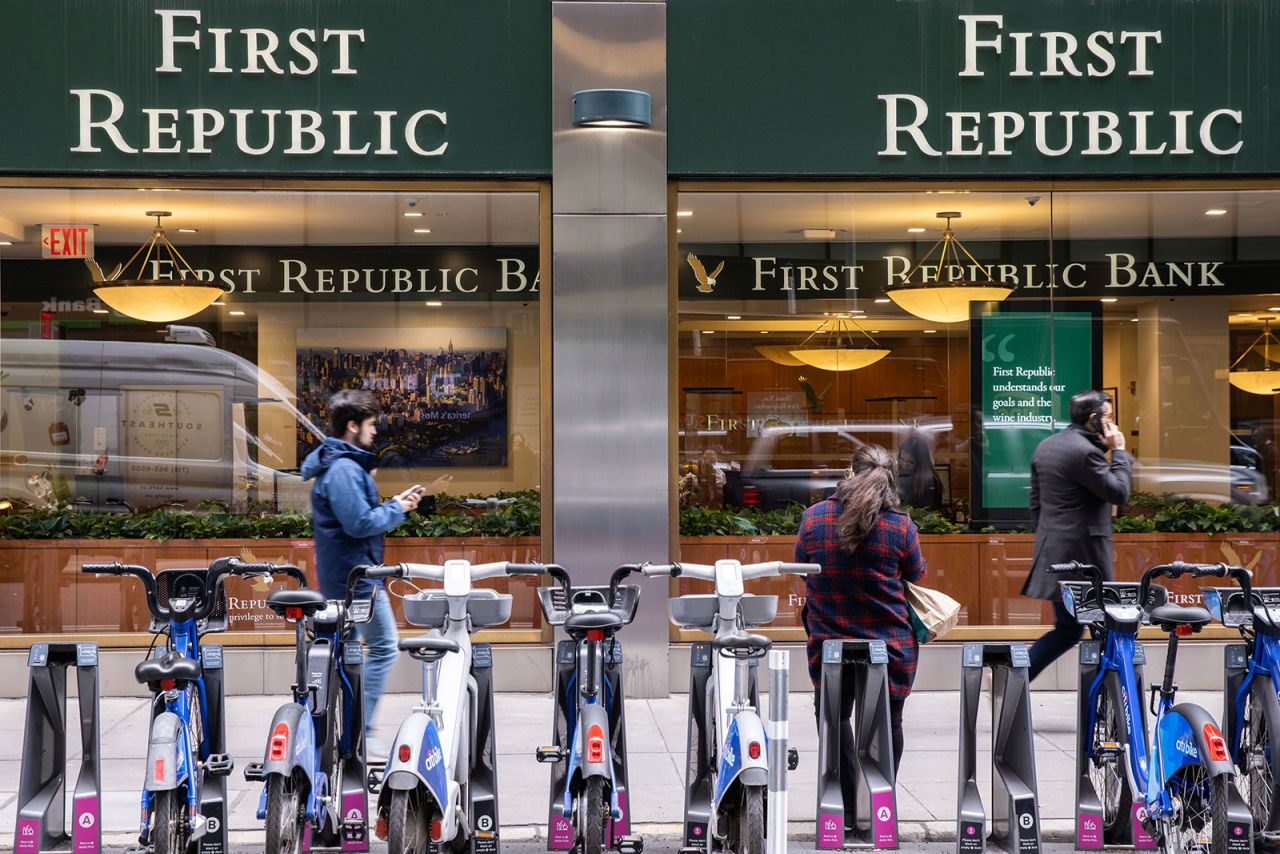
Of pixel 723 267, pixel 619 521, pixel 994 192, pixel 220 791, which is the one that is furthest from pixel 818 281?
pixel 220 791

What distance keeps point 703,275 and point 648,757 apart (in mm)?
3680

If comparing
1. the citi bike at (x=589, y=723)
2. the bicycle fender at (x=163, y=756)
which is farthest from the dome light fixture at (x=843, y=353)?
the bicycle fender at (x=163, y=756)

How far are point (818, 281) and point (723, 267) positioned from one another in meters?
0.79

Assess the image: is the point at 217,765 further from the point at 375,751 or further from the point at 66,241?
the point at 66,241

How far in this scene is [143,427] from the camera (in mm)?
9758

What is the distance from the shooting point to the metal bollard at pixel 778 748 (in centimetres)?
476

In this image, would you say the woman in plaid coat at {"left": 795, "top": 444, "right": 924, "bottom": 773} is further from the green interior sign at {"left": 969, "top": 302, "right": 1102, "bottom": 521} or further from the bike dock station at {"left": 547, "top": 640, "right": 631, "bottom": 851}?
the green interior sign at {"left": 969, "top": 302, "right": 1102, "bottom": 521}

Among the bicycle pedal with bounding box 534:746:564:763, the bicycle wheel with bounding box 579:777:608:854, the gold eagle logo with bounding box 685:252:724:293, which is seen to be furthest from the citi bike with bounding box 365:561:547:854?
the gold eagle logo with bounding box 685:252:724:293

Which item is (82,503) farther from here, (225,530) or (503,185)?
(503,185)

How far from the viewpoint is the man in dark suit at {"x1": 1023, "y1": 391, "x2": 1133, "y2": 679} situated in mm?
7855

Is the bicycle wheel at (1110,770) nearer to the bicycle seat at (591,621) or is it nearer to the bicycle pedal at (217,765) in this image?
the bicycle seat at (591,621)

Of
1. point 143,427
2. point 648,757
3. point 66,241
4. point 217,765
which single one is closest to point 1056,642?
point 648,757

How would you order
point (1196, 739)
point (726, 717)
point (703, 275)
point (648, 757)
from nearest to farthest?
point (1196, 739) → point (726, 717) → point (648, 757) → point (703, 275)

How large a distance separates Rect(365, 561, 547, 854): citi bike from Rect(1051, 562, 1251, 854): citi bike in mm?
2536
